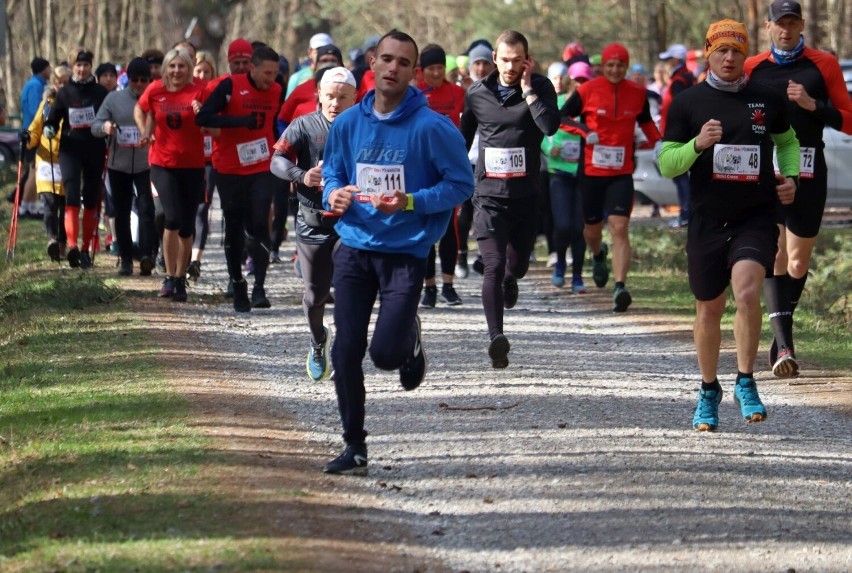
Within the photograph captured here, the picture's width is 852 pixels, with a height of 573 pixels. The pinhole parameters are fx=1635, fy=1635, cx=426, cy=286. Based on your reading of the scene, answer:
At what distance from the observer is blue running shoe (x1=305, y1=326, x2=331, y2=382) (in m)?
9.94

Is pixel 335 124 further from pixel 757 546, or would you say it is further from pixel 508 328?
pixel 508 328

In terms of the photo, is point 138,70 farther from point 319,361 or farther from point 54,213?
point 319,361

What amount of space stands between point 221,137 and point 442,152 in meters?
5.71

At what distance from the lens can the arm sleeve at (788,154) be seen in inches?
332

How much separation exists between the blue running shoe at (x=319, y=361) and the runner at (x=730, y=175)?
255cm

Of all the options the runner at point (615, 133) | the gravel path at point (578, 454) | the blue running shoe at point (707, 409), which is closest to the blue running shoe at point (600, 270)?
the runner at point (615, 133)

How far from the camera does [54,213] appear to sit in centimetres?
1655

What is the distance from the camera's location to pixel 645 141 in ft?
45.1

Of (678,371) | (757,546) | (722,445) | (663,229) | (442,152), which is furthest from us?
(663,229)

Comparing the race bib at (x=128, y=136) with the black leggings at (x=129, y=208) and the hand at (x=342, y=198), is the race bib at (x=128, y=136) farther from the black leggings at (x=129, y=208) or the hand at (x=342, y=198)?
the hand at (x=342, y=198)

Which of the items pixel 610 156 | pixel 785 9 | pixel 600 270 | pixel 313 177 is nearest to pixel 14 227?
pixel 600 270

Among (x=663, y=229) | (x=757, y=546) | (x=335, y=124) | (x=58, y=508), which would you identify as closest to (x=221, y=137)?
(x=335, y=124)

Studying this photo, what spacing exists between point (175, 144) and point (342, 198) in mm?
6319

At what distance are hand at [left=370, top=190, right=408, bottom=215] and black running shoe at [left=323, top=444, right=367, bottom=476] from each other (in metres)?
1.12
